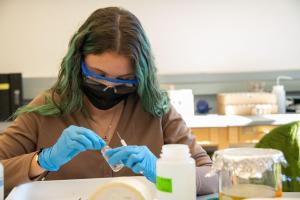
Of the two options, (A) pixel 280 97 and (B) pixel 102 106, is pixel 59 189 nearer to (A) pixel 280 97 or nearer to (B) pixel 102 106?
(B) pixel 102 106

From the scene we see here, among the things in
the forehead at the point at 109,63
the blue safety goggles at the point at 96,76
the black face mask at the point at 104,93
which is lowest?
the black face mask at the point at 104,93

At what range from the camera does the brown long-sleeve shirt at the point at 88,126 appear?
4.02ft

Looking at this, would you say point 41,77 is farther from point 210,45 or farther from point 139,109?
point 139,109

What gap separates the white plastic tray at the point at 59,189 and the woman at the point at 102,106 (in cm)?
12

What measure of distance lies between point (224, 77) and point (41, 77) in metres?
1.45

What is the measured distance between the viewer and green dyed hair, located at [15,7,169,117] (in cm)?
122

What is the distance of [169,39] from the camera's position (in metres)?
3.18

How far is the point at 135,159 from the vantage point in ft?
3.23

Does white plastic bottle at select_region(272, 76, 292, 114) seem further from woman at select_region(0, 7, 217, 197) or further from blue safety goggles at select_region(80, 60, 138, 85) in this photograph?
blue safety goggles at select_region(80, 60, 138, 85)

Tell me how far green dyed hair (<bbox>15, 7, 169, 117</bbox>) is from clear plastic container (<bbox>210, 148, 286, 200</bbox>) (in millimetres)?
622

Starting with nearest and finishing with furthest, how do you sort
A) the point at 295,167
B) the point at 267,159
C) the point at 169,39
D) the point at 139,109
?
the point at 267,159, the point at 295,167, the point at 139,109, the point at 169,39

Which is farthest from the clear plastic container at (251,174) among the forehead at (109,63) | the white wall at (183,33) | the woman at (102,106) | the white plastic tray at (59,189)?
the white wall at (183,33)

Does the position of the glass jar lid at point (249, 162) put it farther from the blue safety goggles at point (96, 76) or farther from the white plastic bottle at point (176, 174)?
the blue safety goggles at point (96, 76)

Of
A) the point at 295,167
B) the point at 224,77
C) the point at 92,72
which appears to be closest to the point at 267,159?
the point at 295,167
